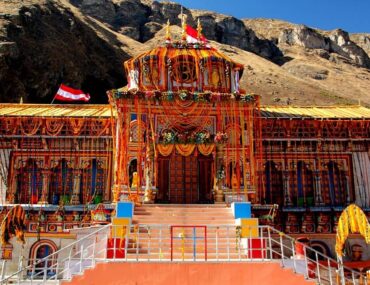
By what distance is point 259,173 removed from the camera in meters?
26.0

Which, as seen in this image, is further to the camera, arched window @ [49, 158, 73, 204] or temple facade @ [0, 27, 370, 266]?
arched window @ [49, 158, 73, 204]

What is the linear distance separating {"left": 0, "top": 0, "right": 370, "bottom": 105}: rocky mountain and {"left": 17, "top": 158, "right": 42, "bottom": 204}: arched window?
2197 centimetres

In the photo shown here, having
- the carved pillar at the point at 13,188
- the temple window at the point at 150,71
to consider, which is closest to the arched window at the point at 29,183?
the carved pillar at the point at 13,188

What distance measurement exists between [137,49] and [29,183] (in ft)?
192

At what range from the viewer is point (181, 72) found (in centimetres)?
2539

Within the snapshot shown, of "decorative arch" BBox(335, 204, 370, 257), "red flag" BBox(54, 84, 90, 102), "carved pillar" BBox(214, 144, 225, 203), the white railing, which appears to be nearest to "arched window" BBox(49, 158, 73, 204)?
"red flag" BBox(54, 84, 90, 102)

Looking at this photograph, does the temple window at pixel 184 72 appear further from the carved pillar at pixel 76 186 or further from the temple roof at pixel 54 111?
the carved pillar at pixel 76 186

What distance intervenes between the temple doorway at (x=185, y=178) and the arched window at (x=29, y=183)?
6.88 metres

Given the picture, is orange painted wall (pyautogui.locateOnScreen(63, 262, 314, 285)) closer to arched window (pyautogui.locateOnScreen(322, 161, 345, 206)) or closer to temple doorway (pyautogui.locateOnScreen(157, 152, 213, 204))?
temple doorway (pyautogui.locateOnScreen(157, 152, 213, 204))

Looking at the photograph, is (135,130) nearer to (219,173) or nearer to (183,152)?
(183,152)

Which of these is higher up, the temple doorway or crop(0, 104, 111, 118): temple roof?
crop(0, 104, 111, 118): temple roof

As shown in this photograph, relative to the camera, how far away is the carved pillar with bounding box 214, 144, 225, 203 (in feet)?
75.0

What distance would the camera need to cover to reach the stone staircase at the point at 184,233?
597 inches

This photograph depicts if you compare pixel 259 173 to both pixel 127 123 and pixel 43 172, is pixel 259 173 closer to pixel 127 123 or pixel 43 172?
pixel 127 123
